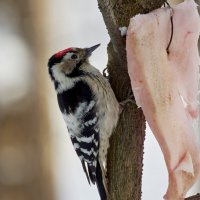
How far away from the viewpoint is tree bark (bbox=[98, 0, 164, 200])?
1.91m

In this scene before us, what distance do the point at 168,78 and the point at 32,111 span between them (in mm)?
2676

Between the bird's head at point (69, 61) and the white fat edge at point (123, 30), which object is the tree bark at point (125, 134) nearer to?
the white fat edge at point (123, 30)

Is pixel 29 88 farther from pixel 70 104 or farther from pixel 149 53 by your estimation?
pixel 149 53

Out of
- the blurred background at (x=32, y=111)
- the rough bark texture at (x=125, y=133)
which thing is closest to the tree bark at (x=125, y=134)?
the rough bark texture at (x=125, y=133)

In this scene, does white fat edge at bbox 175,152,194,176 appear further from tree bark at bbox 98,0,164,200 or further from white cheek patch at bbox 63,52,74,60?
white cheek patch at bbox 63,52,74,60

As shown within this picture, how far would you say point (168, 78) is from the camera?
189 cm

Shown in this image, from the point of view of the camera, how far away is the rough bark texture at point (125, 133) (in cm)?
191

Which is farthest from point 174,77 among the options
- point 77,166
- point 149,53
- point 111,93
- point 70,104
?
point 77,166

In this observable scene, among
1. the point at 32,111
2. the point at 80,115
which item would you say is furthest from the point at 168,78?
the point at 32,111

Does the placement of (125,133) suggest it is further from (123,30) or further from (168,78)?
(123,30)

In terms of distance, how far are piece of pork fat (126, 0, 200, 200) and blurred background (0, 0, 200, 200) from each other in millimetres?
2515

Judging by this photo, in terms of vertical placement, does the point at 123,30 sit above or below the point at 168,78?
above

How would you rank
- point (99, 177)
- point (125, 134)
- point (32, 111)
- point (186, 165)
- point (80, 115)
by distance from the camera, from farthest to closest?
point (32, 111) → point (80, 115) → point (99, 177) → point (125, 134) → point (186, 165)

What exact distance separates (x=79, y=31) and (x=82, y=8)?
0.22 metres
